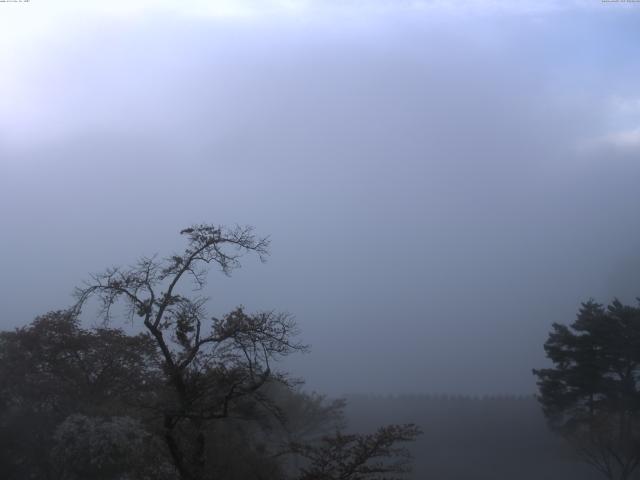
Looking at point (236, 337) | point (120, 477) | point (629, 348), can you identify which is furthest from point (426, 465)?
point (236, 337)

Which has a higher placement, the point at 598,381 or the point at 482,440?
the point at 598,381

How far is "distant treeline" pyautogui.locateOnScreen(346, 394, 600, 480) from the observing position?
54094 mm

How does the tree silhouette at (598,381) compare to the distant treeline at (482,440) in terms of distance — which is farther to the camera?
the distant treeline at (482,440)

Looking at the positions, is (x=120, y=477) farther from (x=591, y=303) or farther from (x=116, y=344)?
(x=591, y=303)

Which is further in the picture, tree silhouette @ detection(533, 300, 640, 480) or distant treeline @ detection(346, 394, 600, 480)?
distant treeline @ detection(346, 394, 600, 480)

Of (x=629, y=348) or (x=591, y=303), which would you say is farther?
(x=591, y=303)

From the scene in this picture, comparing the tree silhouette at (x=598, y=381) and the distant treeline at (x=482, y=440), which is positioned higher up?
the tree silhouette at (x=598, y=381)

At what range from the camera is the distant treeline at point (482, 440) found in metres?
54.1

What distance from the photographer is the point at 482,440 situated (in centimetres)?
6538

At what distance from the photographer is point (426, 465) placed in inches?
2223

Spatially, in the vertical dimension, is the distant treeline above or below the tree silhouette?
below

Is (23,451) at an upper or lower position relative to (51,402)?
lower

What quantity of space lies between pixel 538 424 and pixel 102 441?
6097 centimetres

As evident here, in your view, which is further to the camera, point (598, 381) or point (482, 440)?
point (482, 440)
